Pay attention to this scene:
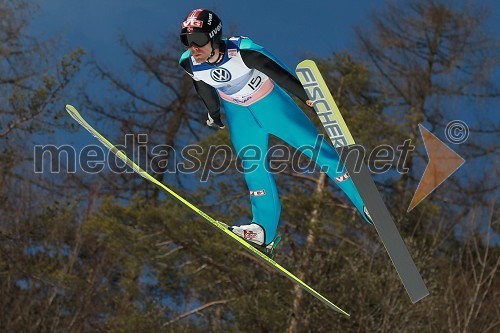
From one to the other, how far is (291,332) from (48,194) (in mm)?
6668

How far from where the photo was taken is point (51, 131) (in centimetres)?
1360

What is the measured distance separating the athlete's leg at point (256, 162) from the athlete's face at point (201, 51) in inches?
20.0

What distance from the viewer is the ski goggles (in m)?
3.90

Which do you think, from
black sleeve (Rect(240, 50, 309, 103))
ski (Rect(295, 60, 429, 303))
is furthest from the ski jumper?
ski (Rect(295, 60, 429, 303))

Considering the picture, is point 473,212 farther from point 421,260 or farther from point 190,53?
point 190,53

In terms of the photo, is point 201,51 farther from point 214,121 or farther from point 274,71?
point 214,121

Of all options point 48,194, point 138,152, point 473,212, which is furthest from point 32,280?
point 473,212

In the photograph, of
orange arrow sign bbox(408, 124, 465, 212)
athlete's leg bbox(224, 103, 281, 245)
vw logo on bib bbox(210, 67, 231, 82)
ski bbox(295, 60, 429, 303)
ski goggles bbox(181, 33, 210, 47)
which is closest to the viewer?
ski bbox(295, 60, 429, 303)

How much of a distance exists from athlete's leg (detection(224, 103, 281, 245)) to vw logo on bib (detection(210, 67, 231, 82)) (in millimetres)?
308

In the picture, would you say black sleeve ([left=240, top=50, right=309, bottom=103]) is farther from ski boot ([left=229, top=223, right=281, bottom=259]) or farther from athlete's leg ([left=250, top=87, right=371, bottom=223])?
ski boot ([left=229, top=223, right=281, bottom=259])

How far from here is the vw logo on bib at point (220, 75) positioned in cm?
413

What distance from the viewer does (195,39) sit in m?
3.92

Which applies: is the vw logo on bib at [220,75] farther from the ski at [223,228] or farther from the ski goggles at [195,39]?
the ski at [223,228]

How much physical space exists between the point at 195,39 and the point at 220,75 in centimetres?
31
